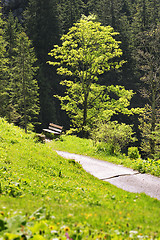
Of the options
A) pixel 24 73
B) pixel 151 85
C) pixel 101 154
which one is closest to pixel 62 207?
pixel 101 154

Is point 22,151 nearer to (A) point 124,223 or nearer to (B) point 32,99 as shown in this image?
(A) point 124,223

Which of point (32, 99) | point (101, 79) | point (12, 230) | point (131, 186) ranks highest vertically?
point (101, 79)

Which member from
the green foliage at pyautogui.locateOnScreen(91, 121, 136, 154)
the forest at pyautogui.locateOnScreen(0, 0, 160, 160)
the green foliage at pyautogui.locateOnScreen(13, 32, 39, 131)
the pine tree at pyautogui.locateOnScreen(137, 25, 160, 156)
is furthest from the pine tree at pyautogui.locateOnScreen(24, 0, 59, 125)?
the green foliage at pyautogui.locateOnScreen(91, 121, 136, 154)

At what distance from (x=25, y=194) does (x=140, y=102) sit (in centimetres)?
4576

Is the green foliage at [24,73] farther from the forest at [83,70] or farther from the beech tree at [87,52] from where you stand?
the beech tree at [87,52]

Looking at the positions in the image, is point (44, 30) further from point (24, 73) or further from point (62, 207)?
point (62, 207)

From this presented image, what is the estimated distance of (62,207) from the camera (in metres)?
5.17

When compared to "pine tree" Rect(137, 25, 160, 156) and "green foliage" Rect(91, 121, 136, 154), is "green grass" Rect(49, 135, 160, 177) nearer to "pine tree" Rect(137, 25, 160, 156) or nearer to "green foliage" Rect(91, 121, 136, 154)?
"green foliage" Rect(91, 121, 136, 154)

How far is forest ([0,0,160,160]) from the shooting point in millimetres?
19688

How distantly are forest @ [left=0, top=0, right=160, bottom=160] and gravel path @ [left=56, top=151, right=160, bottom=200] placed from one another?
9.34 feet

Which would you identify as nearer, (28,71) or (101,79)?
(28,71)

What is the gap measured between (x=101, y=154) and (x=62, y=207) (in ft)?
29.5

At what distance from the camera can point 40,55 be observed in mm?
49188

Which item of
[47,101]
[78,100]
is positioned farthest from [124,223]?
[47,101]
